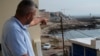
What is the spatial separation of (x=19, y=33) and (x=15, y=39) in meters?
0.05

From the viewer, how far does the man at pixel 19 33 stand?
144cm

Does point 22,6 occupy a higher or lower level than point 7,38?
higher

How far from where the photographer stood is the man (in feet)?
4.74

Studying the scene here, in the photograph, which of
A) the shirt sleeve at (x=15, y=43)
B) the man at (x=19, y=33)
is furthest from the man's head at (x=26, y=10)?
the shirt sleeve at (x=15, y=43)

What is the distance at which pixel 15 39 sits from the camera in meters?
1.44

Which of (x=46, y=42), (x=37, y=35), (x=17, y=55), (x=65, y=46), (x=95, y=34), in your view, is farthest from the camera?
(x=95, y=34)

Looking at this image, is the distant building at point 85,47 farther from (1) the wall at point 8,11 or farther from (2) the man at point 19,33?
(2) the man at point 19,33

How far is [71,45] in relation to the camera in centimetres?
455

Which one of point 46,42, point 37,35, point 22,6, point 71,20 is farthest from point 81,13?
point 22,6

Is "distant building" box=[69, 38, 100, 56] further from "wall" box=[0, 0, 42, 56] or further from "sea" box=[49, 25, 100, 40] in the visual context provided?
"wall" box=[0, 0, 42, 56]

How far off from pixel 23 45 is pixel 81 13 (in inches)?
122

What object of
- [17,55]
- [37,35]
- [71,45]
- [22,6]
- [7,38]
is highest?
[22,6]

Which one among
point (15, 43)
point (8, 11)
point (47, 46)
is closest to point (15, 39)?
point (15, 43)

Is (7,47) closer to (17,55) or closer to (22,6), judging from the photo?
(17,55)
